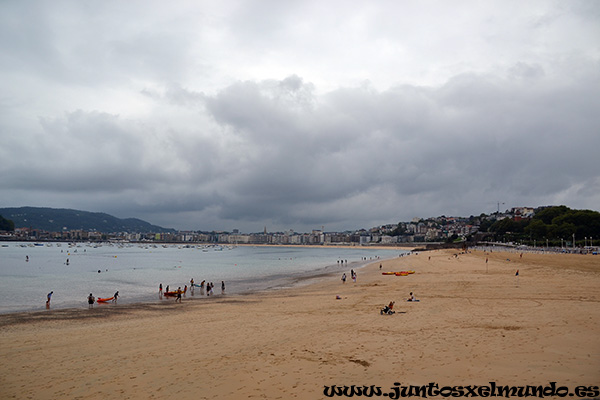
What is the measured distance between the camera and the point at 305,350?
11.2 m

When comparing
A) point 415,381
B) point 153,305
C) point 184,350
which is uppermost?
point 415,381

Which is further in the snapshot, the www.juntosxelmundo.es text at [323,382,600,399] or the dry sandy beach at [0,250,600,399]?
the dry sandy beach at [0,250,600,399]

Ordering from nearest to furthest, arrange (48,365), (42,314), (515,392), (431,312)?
(515,392), (48,365), (431,312), (42,314)

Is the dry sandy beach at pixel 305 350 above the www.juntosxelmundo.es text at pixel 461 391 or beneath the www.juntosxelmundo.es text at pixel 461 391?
beneath

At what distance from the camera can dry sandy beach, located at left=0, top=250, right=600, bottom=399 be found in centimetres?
848

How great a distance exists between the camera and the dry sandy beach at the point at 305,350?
8477 mm

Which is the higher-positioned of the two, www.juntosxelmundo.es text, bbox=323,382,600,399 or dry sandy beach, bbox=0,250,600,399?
www.juntosxelmundo.es text, bbox=323,382,600,399

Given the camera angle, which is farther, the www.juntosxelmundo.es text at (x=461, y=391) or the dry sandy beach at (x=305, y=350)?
the dry sandy beach at (x=305, y=350)

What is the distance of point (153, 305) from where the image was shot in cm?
2686

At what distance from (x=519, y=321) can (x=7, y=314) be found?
2789cm

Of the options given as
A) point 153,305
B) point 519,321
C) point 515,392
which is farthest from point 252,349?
point 153,305

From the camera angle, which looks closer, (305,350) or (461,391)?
(461,391)

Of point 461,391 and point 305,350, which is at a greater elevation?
point 461,391

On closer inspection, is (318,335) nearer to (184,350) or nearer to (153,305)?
(184,350)
